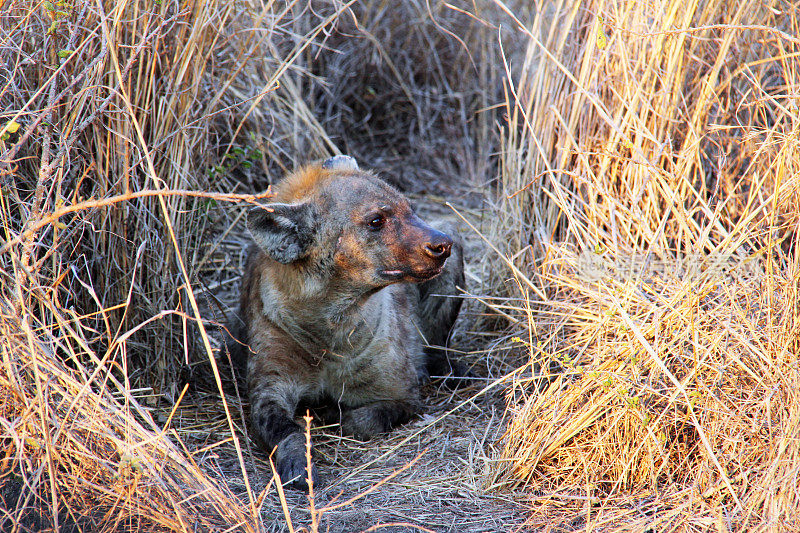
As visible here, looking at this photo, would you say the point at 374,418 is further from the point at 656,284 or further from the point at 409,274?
the point at 656,284

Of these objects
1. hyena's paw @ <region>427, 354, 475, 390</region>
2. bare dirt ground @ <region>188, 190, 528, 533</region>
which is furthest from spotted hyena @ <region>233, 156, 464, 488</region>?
hyena's paw @ <region>427, 354, 475, 390</region>

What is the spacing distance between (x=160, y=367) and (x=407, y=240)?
1350 mm

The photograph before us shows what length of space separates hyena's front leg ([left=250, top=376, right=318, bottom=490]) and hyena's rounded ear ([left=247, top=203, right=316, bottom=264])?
64 cm

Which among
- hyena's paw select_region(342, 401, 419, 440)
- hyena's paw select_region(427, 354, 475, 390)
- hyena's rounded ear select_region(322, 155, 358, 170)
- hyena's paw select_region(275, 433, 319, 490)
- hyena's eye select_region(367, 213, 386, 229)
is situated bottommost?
hyena's paw select_region(427, 354, 475, 390)

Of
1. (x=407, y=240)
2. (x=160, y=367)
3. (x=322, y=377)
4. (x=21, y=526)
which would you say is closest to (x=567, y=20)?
(x=407, y=240)

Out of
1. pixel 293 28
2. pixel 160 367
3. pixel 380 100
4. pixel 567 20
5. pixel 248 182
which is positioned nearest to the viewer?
pixel 160 367

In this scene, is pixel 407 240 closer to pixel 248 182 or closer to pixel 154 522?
pixel 154 522

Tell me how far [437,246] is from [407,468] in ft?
3.16

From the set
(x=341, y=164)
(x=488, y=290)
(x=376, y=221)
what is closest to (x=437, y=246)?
(x=376, y=221)

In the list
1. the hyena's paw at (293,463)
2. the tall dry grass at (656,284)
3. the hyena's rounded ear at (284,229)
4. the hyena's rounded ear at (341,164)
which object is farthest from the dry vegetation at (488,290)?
the hyena's rounded ear at (341,164)

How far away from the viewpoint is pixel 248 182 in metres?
5.38

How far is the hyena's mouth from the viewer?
350 cm

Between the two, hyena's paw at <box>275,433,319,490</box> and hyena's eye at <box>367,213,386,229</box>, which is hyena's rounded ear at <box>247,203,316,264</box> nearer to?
hyena's eye at <box>367,213,386,229</box>

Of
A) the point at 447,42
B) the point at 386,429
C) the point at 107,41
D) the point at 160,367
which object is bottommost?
the point at 386,429
